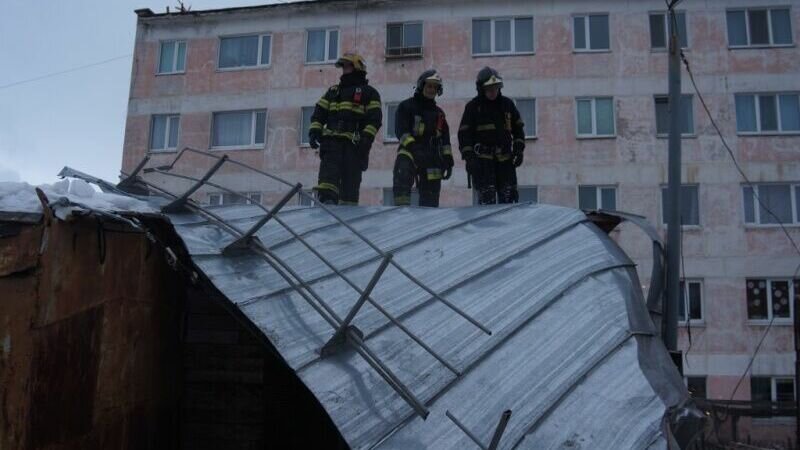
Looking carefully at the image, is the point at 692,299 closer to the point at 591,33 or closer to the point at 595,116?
the point at 595,116

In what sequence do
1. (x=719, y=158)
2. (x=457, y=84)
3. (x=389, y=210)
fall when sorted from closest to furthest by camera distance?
(x=389, y=210), (x=719, y=158), (x=457, y=84)

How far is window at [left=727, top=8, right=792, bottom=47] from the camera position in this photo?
16969mm

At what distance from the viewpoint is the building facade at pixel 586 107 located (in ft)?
51.9

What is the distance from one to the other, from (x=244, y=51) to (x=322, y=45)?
94.7 inches

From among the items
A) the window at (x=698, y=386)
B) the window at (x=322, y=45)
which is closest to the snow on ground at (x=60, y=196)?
the window at (x=698, y=386)

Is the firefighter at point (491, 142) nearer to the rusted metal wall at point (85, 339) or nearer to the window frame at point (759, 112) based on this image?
the rusted metal wall at point (85, 339)

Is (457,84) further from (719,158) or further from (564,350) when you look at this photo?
(564,350)

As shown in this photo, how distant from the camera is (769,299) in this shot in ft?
51.3

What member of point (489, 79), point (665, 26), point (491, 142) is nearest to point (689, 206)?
point (665, 26)

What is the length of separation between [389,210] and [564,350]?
8.54 feet

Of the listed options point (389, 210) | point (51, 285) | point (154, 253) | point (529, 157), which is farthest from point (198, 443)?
point (529, 157)

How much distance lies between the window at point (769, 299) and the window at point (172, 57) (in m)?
16.8

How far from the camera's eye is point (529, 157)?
55.3 ft

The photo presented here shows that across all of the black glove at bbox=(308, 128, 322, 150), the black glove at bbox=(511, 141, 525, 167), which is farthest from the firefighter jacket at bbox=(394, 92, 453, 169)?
the black glove at bbox=(308, 128, 322, 150)
